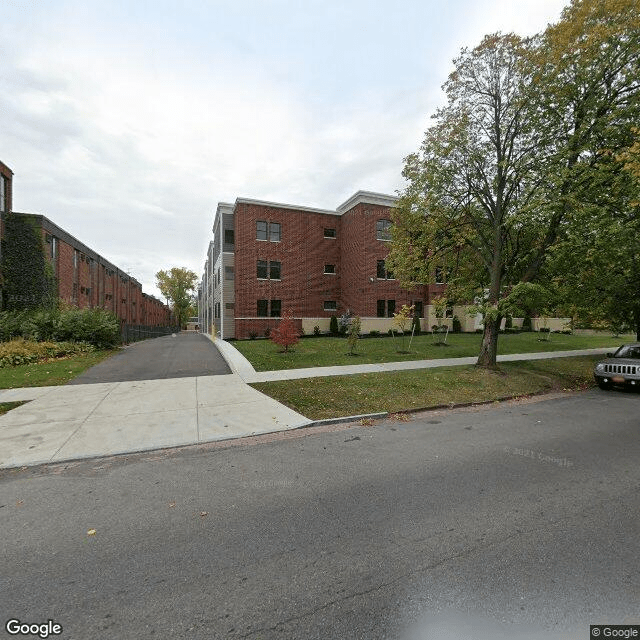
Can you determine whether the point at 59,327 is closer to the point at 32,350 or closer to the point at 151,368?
the point at 32,350

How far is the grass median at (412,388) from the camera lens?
8.56m

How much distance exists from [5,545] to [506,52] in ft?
58.9

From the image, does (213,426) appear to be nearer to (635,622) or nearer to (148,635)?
(148,635)

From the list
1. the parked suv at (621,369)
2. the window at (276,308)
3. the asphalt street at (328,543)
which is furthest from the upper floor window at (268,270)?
the asphalt street at (328,543)

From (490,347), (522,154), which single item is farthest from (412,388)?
(522,154)

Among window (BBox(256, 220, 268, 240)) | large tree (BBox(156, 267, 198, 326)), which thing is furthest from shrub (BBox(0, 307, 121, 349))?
large tree (BBox(156, 267, 198, 326))

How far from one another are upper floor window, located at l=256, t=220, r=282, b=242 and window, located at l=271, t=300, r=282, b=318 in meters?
5.73

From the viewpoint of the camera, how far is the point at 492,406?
911cm

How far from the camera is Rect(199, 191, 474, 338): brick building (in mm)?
30328

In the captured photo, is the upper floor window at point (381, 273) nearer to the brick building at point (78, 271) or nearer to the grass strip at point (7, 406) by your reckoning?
the brick building at point (78, 271)

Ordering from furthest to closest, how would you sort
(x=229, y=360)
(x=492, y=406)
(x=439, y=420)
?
(x=229, y=360) → (x=492, y=406) → (x=439, y=420)

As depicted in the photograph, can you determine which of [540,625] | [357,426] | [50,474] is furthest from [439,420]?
[50,474]

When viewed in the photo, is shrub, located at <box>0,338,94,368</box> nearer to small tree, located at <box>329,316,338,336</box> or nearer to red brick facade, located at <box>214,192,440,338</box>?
red brick facade, located at <box>214,192,440,338</box>

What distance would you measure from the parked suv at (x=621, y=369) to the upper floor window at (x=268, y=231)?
2573 cm
